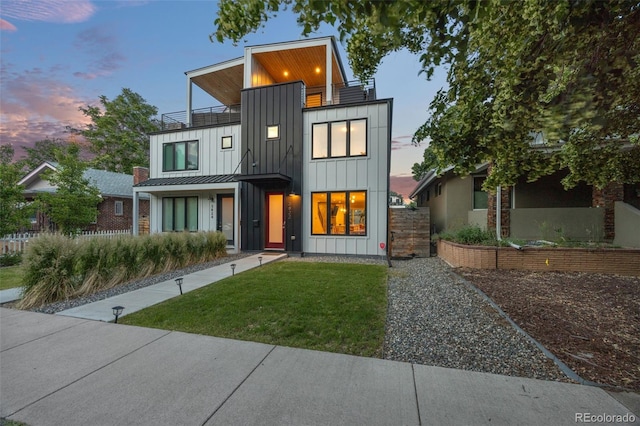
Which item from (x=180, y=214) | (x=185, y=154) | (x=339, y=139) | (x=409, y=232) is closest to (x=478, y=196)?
(x=409, y=232)

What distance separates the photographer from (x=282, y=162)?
10.7 meters

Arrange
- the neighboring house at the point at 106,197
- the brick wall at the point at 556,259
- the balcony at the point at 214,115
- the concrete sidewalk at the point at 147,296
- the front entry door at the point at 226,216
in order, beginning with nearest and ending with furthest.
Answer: the concrete sidewalk at the point at 147,296
the brick wall at the point at 556,259
the front entry door at the point at 226,216
the balcony at the point at 214,115
the neighboring house at the point at 106,197

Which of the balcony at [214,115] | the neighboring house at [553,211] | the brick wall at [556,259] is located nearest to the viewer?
the brick wall at [556,259]

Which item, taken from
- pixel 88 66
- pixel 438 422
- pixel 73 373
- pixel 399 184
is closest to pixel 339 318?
pixel 438 422

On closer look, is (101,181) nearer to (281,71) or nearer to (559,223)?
(281,71)

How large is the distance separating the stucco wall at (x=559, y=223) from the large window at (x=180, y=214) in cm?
1309

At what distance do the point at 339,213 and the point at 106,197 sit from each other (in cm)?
1629

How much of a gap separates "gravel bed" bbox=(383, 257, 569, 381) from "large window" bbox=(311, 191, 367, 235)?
4.46 meters

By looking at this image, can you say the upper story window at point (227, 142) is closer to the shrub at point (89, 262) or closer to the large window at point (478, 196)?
the shrub at point (89, 262)

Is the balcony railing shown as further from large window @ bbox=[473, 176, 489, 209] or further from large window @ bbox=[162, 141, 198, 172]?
large window @ bbox=[473, 176, 489, 209]

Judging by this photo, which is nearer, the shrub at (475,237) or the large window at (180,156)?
the shrub at (475,237)

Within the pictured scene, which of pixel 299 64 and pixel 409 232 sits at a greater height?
pixel 299 64

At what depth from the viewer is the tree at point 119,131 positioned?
25844 mm

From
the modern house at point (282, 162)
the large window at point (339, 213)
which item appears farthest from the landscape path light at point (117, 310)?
the large window at point (339, 213)
